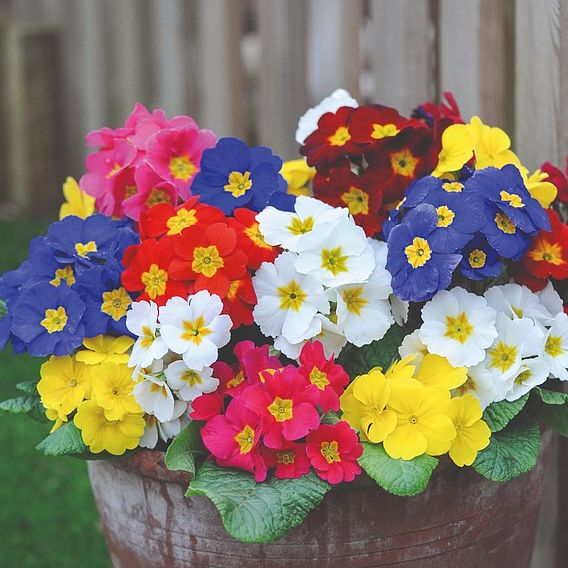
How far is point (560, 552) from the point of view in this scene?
2078 millimetres

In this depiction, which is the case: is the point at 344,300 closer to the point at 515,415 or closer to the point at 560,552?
the point at 515,415

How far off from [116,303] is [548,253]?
0.65m

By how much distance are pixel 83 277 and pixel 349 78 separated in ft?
4.27

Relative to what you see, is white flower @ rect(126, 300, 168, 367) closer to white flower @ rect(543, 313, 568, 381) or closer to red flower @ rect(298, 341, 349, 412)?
red flower @ rect(298, 341, 349, 412)

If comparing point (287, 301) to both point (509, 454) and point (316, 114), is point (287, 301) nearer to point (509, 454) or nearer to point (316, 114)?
point (509, 454)

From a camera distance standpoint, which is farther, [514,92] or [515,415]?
[514,92]

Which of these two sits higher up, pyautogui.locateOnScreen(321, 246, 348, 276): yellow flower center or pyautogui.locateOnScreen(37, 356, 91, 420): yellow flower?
pyautogui.locateOnScreen(321, 246, 348, 276): yellow flower center

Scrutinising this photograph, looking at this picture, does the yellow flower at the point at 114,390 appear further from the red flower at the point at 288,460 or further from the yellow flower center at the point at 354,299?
the yellow flower center at the point at 354,299

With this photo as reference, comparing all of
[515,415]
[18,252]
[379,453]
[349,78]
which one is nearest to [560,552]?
[515,415]

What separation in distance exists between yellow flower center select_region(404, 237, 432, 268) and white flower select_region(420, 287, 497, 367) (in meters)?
0.06

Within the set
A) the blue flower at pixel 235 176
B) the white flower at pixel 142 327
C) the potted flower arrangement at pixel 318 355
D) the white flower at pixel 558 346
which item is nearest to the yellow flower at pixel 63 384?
the potted flower arrangement at pixel 318 355

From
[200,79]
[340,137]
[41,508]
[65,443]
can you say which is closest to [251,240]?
[340,137]

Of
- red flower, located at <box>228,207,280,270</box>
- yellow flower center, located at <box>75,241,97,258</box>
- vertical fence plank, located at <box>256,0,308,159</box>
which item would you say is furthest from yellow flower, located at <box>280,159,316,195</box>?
vertical fence plank, located at <box>256,0,308,159</box>

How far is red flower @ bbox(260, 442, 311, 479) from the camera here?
130cm
